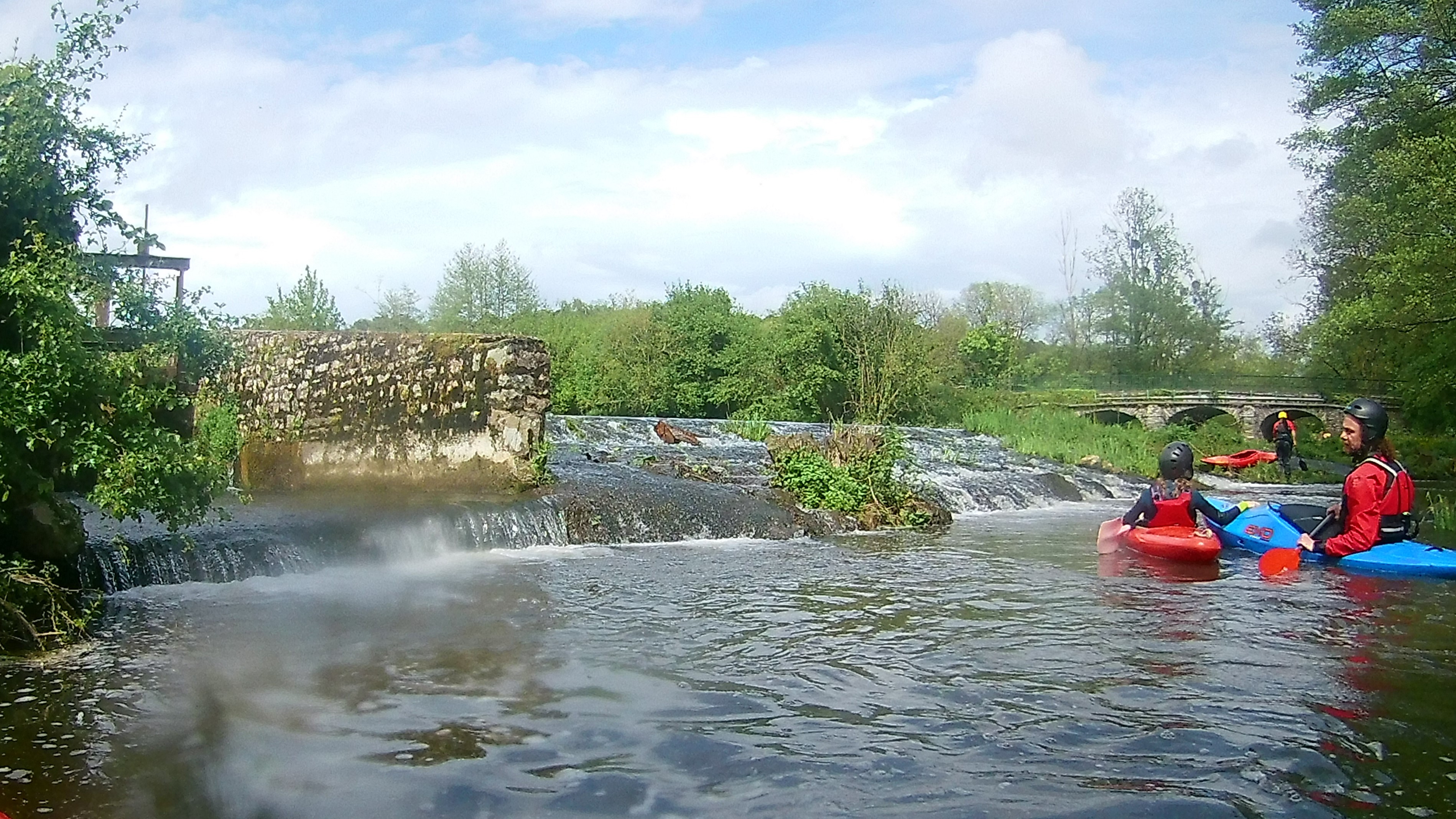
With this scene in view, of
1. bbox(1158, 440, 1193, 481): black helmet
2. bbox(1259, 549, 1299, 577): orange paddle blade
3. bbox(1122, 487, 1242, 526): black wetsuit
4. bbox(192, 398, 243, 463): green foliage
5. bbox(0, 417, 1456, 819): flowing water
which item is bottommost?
bbox(0, 417, 1456, 819): flowing water

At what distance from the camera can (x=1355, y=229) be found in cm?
2581

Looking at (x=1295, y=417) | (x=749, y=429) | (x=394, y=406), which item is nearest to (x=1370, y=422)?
(x=394, y=406)

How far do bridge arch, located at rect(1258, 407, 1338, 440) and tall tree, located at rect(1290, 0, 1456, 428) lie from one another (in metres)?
9.35

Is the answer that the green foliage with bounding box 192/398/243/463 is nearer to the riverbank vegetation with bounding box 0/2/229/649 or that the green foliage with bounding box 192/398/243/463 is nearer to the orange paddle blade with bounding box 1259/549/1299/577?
the riverbank vegetation with bounding box 0/2/229/649

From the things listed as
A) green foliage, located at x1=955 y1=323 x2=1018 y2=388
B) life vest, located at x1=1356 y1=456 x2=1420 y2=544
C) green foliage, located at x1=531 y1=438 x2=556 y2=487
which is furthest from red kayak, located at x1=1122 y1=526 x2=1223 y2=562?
green foliage, located at x1=955 y1=323 x2=1018 y2=388

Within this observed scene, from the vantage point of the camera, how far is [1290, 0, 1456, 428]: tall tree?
19.5 meters

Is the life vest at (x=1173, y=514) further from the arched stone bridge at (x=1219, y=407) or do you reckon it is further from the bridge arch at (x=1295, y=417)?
the bridge arch at (x=1295, y=417)

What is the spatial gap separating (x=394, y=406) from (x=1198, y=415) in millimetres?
41942

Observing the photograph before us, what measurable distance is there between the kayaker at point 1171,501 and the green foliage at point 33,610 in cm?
993

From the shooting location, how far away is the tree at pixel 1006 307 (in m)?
59.8

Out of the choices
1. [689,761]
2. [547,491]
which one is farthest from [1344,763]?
[547,491]

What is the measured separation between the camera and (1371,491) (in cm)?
1076

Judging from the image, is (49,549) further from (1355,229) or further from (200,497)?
(1355,229)

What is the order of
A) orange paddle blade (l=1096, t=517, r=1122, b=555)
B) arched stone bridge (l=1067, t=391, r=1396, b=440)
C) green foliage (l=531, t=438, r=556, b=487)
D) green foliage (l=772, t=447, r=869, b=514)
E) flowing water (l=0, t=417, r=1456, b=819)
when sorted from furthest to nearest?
arched stone bridge (l=1067, t=391, r=1396, b=440), green foliage (l=772, t=447, r=869, b=514), green foliage (l=531, t=438, r=556, b=487), orange paddle blade (l=1096, t=517, r=1122, b=555), flowing water (l=0, t=417, r=1456, b=819)
